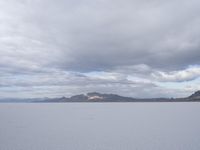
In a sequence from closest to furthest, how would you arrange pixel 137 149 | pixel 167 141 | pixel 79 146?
pixel 137 149 < pixel 79 146 < pixel 167 141

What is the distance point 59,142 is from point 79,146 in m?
3.79

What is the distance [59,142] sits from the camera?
106 ft

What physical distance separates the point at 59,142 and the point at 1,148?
7.26 metres

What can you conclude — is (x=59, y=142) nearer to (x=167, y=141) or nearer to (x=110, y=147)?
(x=110, y=147)

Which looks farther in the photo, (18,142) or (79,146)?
(18,142)

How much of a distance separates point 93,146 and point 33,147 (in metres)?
7.33

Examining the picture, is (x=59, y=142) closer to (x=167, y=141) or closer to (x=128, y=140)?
(x=128, y=140)

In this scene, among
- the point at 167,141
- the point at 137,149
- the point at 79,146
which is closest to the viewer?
the point at 137,149

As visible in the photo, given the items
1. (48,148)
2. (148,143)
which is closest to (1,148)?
(48,148)

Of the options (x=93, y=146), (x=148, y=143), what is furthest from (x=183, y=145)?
(x=93, y=146)

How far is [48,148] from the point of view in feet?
93.9

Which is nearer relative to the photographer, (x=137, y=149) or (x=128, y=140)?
(x=137, y=149)

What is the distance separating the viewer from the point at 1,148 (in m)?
28.6

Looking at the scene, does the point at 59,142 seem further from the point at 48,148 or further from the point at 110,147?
the point at 110,147
